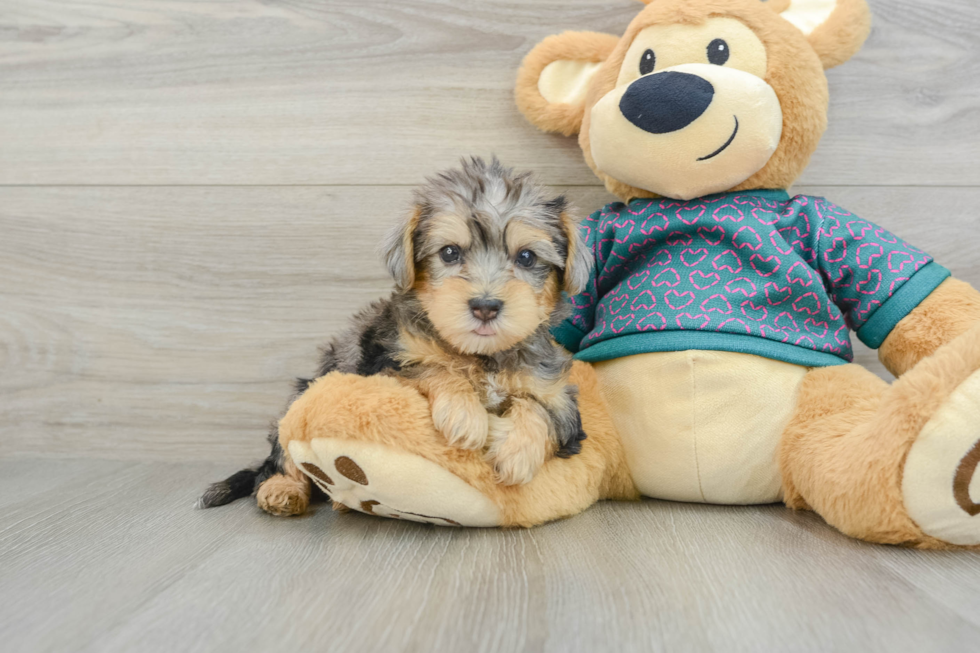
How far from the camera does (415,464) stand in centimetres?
→ 132

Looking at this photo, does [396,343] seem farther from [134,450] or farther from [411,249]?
[134,450]

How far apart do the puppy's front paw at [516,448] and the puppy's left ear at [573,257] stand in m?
0.32

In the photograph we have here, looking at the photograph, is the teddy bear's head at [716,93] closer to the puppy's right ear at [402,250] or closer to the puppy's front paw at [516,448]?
the puppy's right ear at [402,250]

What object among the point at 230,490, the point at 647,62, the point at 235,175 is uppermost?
the point at 647,62

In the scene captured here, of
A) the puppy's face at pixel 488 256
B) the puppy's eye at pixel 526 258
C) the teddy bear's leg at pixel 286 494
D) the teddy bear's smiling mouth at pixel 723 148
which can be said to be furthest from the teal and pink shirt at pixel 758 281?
the teddy bear's leg at pixel 286 494

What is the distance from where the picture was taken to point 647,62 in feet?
5.35

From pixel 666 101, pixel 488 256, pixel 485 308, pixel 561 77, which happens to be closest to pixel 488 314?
pixel 485 308

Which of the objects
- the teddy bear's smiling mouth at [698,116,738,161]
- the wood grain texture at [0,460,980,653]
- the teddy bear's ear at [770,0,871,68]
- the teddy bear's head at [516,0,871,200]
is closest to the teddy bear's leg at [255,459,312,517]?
the wood grain texture at [0,460,980,653]

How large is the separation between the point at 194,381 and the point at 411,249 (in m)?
1.18

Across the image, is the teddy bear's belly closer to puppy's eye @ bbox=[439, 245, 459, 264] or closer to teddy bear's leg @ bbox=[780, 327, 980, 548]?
teddy bear's leg @ bbox=[780, 327, 980, 548]

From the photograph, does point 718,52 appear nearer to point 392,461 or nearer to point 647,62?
point 647,62

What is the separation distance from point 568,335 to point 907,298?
0.82 meters

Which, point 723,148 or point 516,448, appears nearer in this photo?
point 516,448

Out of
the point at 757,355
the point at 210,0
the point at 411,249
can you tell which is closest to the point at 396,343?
the point at 411,249
